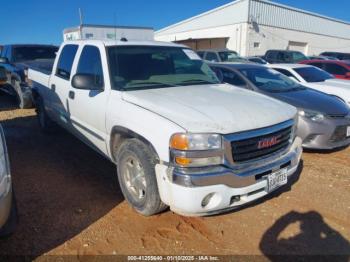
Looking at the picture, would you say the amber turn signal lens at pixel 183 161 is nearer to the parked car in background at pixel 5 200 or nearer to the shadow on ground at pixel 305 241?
the shadow on ground at pixel 305 241

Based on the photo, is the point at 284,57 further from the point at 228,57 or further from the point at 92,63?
the point at 92,63

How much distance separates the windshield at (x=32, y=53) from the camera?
8766 millimetres

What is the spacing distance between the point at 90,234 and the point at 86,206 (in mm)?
569

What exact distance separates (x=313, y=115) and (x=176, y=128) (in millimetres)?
3362

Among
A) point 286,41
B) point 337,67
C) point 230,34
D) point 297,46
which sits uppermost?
point 230,34

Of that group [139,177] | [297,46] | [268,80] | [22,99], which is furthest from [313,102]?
[297,46]

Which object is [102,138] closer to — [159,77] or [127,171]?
[127,171]

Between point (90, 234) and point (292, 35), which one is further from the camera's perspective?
point (292, 35)

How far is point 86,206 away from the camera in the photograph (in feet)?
11.6

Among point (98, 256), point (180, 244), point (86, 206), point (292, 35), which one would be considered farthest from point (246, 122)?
point (292, 35)

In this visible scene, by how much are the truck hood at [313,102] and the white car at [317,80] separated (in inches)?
68.4

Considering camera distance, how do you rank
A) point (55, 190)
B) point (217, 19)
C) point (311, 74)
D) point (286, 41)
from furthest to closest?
point (286, 41)
point (217, 19)
point (311, 74)
point (55, 190)

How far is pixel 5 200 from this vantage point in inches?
94.0

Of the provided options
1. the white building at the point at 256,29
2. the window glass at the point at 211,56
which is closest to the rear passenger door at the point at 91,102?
the window glass at the point at 211,56
